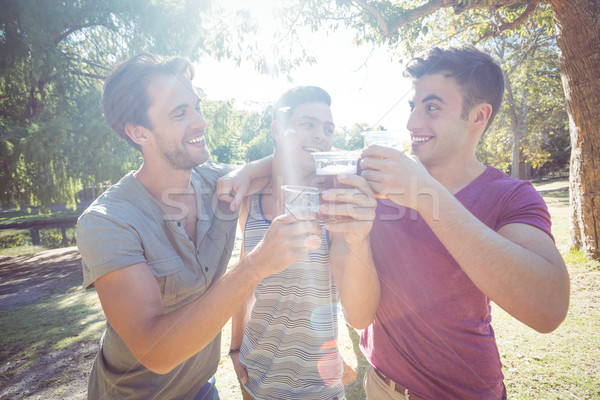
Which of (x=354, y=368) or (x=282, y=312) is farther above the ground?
(x=282, y=312)

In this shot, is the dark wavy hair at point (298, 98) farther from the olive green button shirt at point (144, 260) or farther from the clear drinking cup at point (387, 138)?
the clear drinking cup at point (387, 138)

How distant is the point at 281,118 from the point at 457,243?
2350mm

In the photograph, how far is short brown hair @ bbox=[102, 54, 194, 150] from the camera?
2.56m

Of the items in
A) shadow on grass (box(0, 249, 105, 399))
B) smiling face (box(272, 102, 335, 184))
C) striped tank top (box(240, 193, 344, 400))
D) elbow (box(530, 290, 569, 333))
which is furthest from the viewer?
shadow on grass (box(0, 249, 105, 399))

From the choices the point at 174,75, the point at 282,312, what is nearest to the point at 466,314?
the point at 282,312

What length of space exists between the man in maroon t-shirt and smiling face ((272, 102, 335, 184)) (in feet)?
3.60

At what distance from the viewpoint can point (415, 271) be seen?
1915 millimetres

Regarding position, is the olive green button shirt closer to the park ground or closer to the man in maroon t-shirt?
the man in maroon t-shirt

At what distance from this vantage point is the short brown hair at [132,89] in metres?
2.56

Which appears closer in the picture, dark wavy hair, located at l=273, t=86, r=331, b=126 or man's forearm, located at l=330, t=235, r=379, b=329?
man's forearm, located at l=330, t=235, r=379, b=329

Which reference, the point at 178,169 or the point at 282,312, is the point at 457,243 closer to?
the point at 282,312

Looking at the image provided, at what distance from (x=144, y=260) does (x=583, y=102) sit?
6.91 meters

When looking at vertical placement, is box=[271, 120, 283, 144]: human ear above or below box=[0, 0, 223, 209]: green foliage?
below

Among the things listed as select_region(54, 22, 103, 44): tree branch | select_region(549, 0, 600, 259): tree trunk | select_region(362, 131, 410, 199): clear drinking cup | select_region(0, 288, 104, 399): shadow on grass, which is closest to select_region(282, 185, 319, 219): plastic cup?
select_region(362, 131, 410, 199): clear drinking cup
